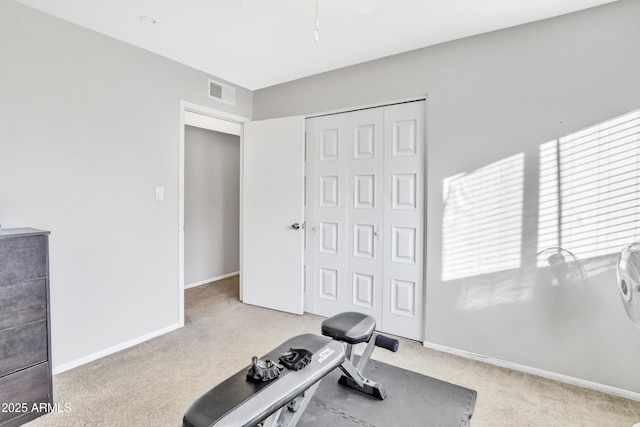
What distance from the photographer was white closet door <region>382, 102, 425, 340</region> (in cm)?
274

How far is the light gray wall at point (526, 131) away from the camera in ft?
6.60

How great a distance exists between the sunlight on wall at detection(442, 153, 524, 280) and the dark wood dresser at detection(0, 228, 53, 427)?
2794mm

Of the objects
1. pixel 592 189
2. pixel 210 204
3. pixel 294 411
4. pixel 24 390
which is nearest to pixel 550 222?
pixel 592 189

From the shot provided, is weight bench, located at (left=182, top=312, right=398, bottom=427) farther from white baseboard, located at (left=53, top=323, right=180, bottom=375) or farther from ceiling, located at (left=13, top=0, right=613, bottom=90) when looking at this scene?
ceiling, located at (left=13, top=0, right=613, bottom=90)

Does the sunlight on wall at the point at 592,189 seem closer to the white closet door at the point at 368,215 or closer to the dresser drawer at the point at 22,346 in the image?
the white closet door at the point at 368,215

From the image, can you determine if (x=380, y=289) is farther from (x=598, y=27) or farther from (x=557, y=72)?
(x=598, y=27)

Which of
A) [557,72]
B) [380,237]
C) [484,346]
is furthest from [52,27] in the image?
[484,346]

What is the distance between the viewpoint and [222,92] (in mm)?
3330

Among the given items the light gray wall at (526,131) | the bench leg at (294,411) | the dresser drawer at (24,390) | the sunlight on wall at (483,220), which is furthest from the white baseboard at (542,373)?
the dresser drawer at (24,390)

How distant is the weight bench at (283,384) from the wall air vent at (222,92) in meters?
2.62

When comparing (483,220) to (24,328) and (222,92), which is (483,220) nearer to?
(222,92)

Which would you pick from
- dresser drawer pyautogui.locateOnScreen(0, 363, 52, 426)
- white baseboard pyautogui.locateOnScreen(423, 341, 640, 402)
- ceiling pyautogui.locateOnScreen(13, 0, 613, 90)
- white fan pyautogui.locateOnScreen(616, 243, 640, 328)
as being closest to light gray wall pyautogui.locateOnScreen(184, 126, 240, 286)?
ceiling pyautogui.locateOnScreen(13, 0, 613, 90)

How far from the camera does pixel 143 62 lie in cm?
266

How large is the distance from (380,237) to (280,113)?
1813 mm
